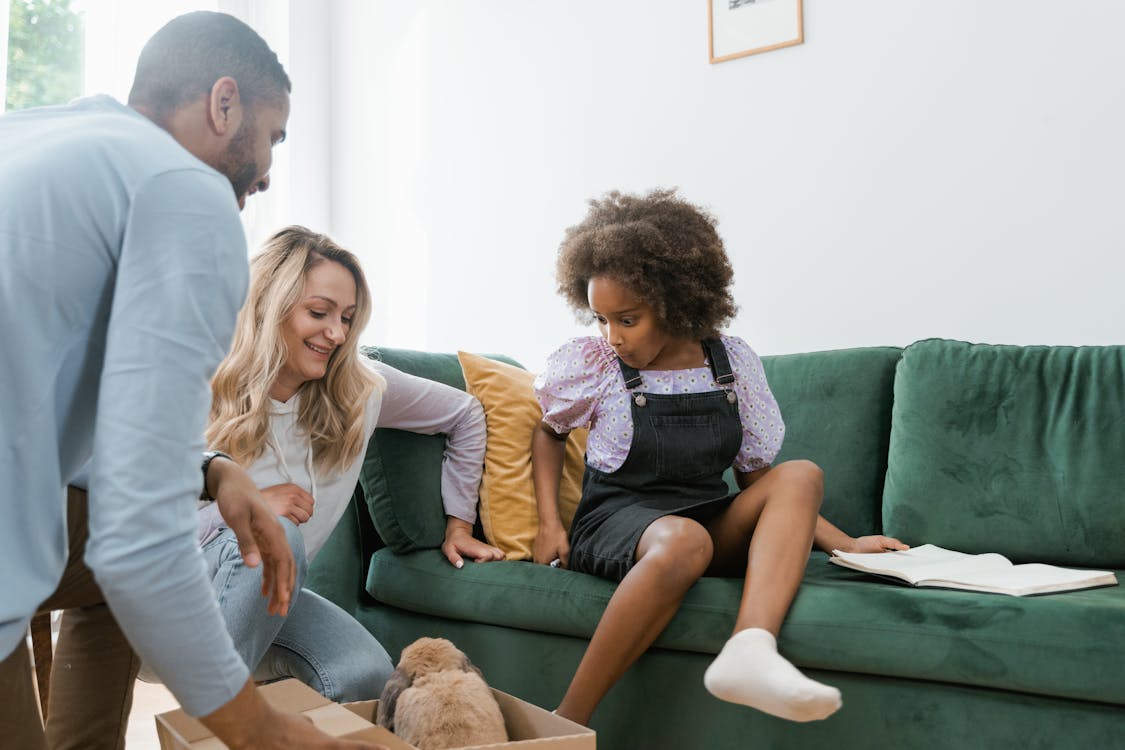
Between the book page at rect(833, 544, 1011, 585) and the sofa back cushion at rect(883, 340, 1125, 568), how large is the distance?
0.11 meters

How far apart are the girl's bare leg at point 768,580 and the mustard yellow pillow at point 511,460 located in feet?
1.20

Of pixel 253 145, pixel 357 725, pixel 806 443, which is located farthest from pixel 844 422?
pixel 253 145

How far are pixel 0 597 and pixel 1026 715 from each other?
125 centimetres

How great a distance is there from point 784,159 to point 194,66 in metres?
1.81

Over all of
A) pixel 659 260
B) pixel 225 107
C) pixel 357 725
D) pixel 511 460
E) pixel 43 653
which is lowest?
pixel 43 653

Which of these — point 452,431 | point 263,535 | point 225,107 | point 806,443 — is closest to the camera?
point 225,107

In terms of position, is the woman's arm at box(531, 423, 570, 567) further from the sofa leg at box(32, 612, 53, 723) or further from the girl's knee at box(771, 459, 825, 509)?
the sofa leg at box(32, 612, 53, 723)

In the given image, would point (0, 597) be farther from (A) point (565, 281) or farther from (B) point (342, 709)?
(A) point (565, 281)

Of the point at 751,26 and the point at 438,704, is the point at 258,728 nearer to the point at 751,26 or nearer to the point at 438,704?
the point at 438,704

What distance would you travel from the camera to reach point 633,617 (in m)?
1.50

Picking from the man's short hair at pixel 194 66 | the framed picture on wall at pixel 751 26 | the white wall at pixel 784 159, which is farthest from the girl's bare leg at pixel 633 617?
the framed picture on wall at pixel 751 26

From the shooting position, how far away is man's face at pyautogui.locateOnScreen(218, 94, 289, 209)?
0.95 metres

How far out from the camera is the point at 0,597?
0.75 meters

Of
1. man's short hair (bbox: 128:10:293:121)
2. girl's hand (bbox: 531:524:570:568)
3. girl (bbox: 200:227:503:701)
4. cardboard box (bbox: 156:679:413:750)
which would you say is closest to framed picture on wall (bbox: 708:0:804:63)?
girl (bbox: 200:227:503:701)
